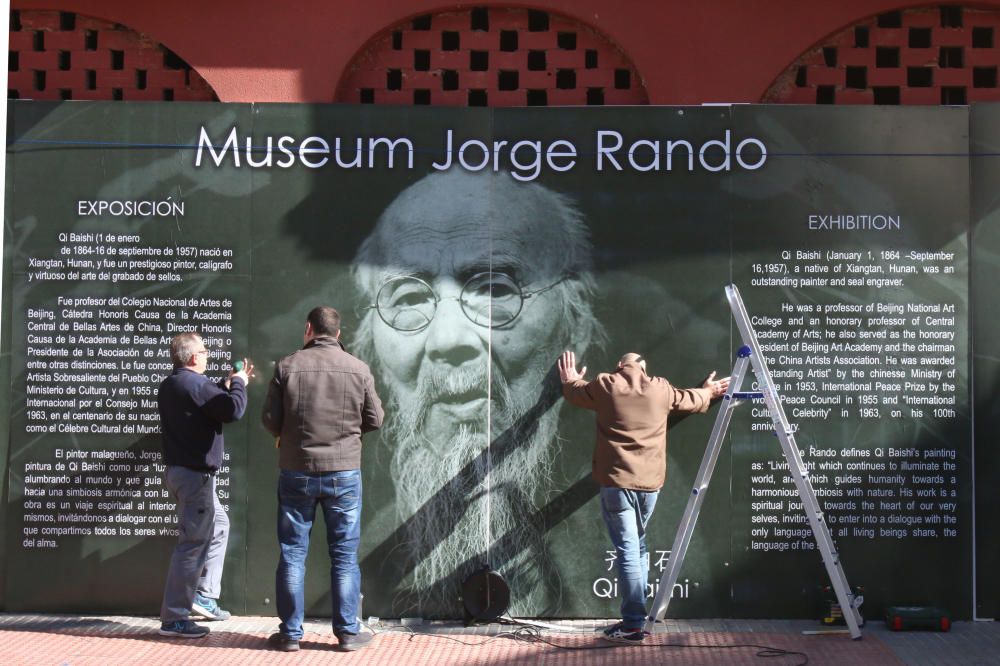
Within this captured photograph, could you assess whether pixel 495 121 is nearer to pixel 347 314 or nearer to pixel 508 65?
pixel 508 65

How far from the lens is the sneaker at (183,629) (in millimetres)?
6895

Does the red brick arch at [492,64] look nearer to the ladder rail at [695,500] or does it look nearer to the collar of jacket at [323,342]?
the collar of jacket at [323,342]

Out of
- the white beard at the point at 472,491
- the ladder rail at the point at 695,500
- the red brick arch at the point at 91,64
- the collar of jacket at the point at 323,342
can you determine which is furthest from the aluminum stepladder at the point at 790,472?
the red brick arch at the point at 91,64

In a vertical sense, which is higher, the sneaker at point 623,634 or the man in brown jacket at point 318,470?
the man in brown jacket at point 318,470

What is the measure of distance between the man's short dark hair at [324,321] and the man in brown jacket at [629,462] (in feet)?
5.09

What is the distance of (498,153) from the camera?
7.50 m

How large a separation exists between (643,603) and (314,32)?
4355 mm

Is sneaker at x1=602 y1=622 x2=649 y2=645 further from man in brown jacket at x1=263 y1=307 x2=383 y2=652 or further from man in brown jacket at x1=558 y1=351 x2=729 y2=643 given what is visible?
man in brown jacket at x1=263 y1=307 x2=383 y2=652

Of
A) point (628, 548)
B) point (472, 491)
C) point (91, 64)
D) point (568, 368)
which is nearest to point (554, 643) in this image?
point (628, 548)

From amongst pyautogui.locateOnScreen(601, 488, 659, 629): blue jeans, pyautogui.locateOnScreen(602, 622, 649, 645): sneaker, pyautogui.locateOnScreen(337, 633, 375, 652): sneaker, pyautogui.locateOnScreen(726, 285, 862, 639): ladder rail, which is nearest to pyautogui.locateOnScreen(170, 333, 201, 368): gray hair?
pyautogui.locateOnScreen(337, 633, 375, 652): sneaker

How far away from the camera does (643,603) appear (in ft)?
22.3

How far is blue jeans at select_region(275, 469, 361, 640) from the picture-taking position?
21.6ft

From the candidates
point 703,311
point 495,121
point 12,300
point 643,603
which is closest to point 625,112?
point 495,121

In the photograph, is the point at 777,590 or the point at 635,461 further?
the point at 777,590
